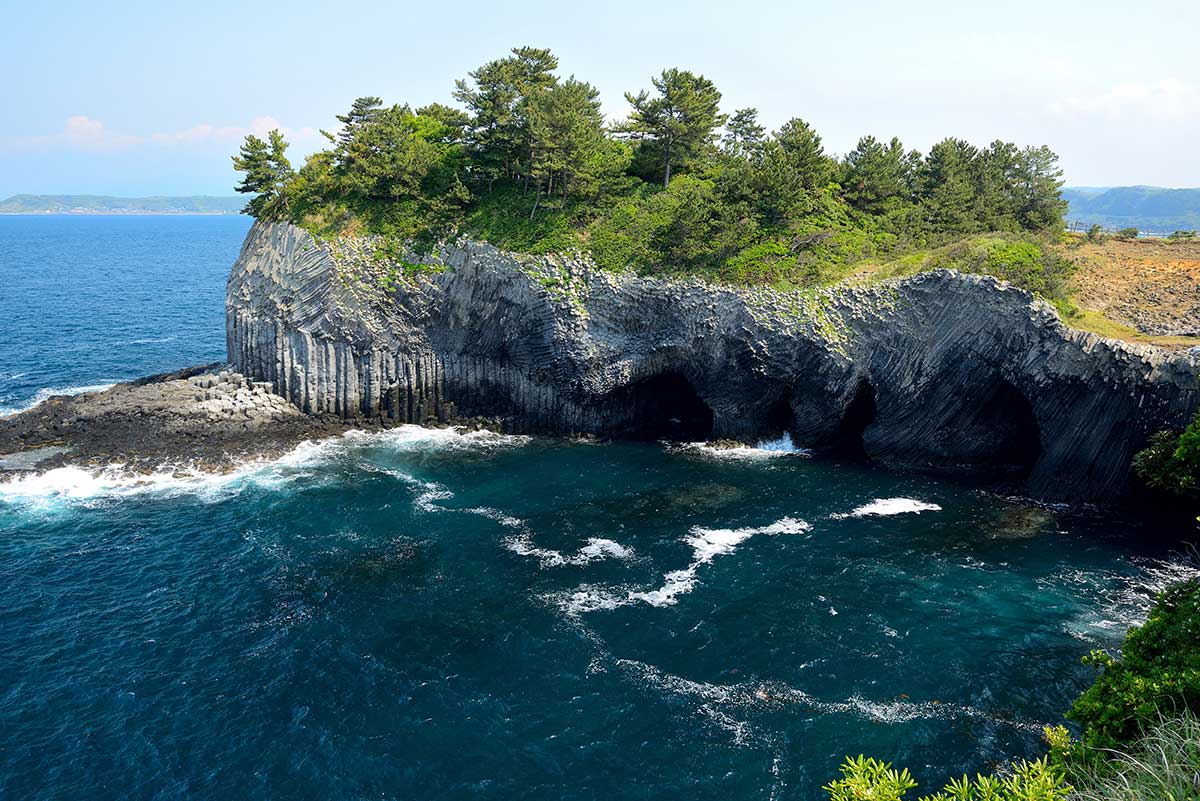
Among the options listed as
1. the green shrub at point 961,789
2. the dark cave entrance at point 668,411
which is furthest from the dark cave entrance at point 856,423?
the green shrub at point 961,789

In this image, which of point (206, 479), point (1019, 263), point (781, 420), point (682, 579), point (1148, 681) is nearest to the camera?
point (1148, 681)

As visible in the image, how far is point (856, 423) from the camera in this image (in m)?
53.1

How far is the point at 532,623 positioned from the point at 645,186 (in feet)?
138

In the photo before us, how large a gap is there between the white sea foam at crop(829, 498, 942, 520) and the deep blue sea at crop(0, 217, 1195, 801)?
0.59ft

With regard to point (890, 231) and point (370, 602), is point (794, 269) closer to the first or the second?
point (890, 231)

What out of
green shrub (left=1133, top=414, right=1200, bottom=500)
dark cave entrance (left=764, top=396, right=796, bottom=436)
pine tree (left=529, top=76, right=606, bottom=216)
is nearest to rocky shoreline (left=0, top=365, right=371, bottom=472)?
pine tree (left=529, top=76, right=606, bottom=216)

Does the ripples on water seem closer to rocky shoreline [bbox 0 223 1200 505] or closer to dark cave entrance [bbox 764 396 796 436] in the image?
rocky shoreline [bbox 0 223 1200 505]

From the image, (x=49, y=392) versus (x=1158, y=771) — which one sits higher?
(x=1158, y=771)

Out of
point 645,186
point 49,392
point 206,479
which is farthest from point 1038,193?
point 49,392

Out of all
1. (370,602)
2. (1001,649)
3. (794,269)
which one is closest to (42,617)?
(370,602)

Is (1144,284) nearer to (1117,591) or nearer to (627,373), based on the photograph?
(1117,591)

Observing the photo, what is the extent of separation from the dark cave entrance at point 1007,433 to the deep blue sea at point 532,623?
4.35 m

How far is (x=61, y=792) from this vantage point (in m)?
23.0

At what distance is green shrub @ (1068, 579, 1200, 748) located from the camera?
63.1 ft
